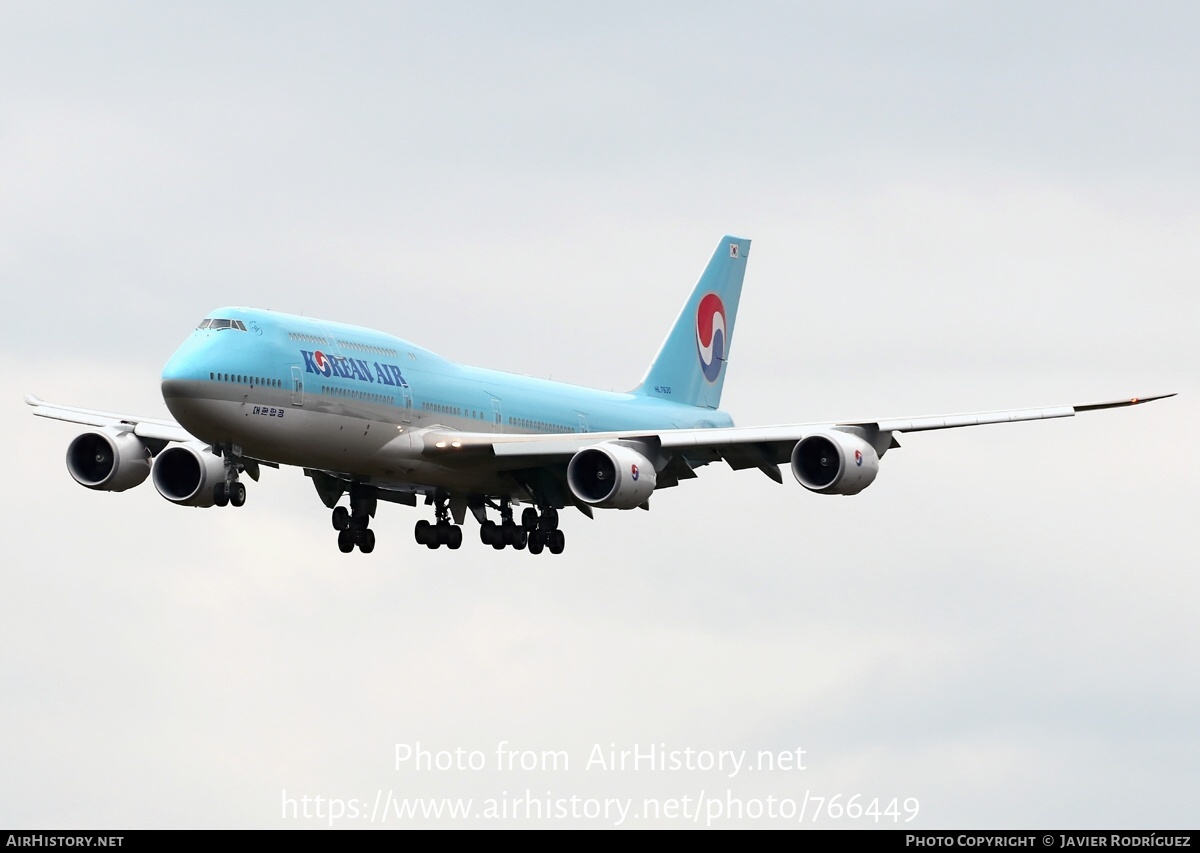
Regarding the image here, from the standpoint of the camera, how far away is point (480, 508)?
2667 inches

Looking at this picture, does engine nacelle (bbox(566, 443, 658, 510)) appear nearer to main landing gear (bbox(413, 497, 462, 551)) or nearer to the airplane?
the airplane

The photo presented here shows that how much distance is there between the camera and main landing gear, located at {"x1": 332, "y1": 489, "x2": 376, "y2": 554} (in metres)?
65.9

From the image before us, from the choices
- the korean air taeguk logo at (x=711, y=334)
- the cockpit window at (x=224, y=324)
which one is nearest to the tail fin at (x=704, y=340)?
the korean air taeguk logo at (x=711, y=334)

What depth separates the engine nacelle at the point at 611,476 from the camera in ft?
199

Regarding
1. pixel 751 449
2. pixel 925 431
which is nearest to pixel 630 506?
pixel 751 449

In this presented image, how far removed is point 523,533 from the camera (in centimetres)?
6806

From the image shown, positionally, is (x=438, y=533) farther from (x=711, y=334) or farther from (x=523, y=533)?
(x=711, y=334)

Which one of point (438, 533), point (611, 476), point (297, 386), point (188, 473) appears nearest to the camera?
point (297, 386)

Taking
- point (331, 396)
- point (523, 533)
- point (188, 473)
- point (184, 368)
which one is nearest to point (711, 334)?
point (523, 533)

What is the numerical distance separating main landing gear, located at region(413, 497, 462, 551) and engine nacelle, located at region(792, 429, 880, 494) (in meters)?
13.0

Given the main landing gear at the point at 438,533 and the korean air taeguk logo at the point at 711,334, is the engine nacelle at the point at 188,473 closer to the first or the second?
the main landing gear at the point at 438,533

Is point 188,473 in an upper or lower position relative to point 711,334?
lower

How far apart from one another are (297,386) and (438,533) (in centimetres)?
1160

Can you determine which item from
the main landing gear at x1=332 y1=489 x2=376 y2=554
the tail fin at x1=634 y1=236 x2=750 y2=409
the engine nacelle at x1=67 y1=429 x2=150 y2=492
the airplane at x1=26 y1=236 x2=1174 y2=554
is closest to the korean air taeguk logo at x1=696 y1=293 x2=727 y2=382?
the tail fin at x1=634 y1=236 x2=750 y2=409
